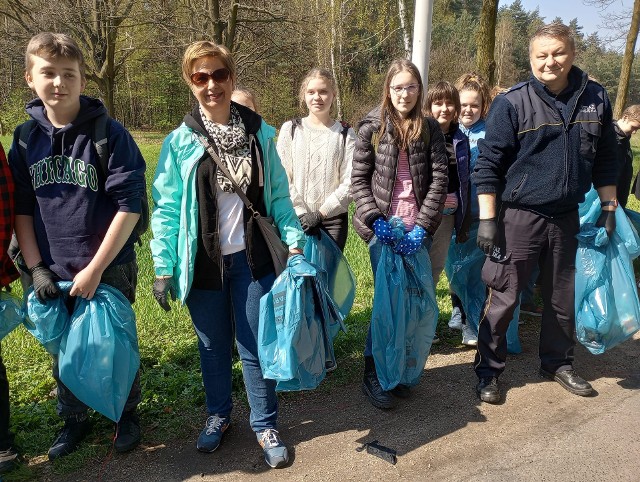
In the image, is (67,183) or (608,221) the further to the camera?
(608,221)

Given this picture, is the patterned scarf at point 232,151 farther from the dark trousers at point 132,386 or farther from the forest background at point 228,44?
the forest background at point 228,44

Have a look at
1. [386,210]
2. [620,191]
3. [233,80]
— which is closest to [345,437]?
[386,210]

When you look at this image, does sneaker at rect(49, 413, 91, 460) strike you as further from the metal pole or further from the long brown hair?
the metal pole

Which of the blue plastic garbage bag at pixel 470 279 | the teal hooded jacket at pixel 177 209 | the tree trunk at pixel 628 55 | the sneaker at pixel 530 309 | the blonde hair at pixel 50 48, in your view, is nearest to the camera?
the blonde hair at pixel 50 48

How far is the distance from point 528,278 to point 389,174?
1.15 meters

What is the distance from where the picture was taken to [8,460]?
2.77m

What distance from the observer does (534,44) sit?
3340 mm

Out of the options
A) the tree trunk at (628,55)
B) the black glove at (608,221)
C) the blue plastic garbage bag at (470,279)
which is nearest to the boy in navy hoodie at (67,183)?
the blue plastic garbage bag at (470,279)

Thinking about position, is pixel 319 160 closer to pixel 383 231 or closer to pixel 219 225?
pixel 383 231

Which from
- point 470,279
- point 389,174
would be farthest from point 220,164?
point 470,279

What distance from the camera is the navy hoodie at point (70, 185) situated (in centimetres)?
268

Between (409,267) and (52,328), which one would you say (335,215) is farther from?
(52,328)

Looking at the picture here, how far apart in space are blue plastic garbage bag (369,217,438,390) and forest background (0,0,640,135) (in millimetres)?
4406

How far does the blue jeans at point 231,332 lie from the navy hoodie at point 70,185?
58cm
